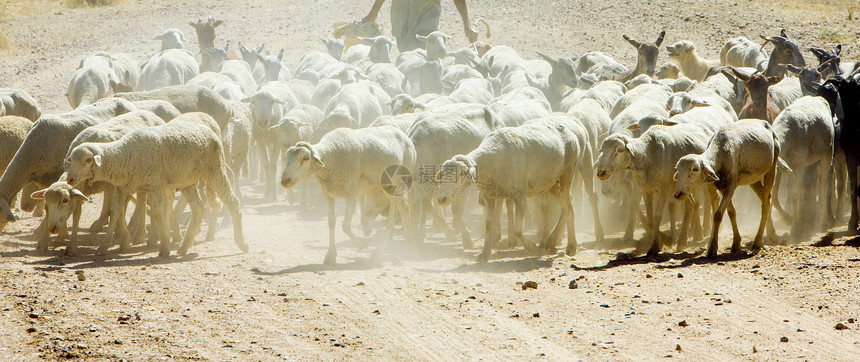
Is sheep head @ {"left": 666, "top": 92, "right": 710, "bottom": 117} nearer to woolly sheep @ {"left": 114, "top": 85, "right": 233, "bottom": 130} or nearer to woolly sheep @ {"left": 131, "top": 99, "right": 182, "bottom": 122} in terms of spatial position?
woolly sheep @ {"left": 114, "top": 85, "right": 233, "bottom": 130}

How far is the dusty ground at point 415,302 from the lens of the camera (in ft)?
21.1

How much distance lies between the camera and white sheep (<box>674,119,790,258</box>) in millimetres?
9000

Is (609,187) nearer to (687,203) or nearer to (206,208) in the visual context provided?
(687,203)

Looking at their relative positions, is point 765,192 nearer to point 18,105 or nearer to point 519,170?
point 519,170

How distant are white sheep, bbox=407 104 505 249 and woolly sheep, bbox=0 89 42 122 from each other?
674 centimetres

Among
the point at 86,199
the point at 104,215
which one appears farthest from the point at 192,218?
the point at 104,215

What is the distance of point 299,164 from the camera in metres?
9.30

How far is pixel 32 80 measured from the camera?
24.5 metres

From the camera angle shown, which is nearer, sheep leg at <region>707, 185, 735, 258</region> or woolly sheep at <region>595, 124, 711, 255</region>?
sheep leg at <region>707, 185, 735, 258</region>

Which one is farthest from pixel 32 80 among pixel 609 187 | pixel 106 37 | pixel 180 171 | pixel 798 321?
pixel 798 321

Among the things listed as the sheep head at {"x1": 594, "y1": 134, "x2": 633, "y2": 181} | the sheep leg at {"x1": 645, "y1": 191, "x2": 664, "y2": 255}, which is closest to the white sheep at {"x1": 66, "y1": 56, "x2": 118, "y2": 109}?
the sheep head at {"x1": 594, "y1": 134, "x2": 633, "y2": 181}

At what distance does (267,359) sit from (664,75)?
611 inches

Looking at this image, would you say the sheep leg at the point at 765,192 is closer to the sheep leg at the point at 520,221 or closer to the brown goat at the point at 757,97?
the brown goat at the point at 757,97

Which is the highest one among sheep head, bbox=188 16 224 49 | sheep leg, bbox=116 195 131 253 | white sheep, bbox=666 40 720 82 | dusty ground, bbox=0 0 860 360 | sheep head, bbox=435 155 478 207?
sheep head, bbox=188 16 224 49
